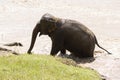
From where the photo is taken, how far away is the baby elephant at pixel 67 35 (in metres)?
13.8

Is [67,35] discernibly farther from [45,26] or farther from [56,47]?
[45,26]

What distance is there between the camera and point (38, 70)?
389 inches

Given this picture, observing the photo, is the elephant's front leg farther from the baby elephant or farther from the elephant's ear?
the elephant's ear

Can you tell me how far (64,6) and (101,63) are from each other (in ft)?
38.6

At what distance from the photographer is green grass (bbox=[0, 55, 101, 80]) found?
9.34 m

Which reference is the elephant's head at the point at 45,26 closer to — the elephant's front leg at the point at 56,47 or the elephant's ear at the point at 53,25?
the elephant's ear at the point at 53,25

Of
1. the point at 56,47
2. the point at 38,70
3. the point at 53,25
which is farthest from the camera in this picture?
the point at 56,47

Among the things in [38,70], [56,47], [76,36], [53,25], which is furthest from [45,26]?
[38,70]

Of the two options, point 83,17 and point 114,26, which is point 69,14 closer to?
point 83,17

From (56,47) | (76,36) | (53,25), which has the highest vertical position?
(53,25)

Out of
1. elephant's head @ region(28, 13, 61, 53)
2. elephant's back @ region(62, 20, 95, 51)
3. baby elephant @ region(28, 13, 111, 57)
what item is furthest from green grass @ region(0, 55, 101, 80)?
elephant's back @ region(62, 20, 95, 51)

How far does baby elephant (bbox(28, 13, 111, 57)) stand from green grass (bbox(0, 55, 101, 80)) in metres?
2.91

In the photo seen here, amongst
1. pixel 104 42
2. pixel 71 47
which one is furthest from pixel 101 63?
pixel 104 42

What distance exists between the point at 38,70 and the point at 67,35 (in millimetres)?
4321
